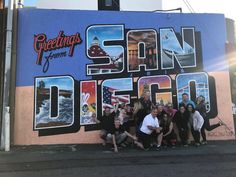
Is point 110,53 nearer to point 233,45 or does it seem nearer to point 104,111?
point 104,111

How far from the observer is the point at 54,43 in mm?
14023

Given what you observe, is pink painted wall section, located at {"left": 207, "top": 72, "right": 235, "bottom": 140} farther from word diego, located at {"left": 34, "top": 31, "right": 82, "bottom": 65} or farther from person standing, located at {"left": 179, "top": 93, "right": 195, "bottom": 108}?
word diego, located at {"left": 34, "top": 31, "right": 82, "bottom": 65}

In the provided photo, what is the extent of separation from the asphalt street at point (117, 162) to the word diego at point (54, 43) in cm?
324

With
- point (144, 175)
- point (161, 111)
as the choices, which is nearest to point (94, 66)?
point (161, 111)

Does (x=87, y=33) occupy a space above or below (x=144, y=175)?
above

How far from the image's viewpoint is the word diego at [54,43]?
13.9 m

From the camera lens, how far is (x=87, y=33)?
14.2 m

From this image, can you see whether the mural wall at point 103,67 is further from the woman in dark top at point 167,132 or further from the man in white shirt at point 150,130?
the man in white shirt at point 150,130

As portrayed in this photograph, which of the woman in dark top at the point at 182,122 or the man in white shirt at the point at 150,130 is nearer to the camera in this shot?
the man in white shirt at the point at 150,130

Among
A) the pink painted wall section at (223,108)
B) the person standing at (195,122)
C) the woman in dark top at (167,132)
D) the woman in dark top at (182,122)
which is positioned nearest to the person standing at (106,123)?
the woman in dark top at (167,132)

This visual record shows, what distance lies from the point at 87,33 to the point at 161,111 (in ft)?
12.1

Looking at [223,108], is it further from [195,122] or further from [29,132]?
[29,132]

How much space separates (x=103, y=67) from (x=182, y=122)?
10.6 feet

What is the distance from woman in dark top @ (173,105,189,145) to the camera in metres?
13.2
